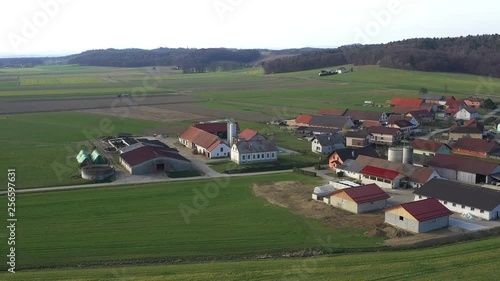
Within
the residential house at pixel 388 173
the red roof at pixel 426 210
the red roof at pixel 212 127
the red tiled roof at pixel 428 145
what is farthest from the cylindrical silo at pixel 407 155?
Result: the red roof at pixel 212 127

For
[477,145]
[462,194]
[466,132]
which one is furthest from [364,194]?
[466,132]

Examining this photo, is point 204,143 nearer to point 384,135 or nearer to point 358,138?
point 358,138

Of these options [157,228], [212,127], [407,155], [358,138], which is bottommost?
[157,228]

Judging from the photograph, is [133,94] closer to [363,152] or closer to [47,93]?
[47,93]

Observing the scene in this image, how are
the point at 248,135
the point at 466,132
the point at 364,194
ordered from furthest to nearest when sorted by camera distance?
the point at 466,132
the point at 248,135
the point at 364,194

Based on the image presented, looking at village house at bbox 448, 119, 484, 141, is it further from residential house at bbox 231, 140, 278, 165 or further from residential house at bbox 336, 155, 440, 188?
residential house at bbox 231, 140, 278, 165
